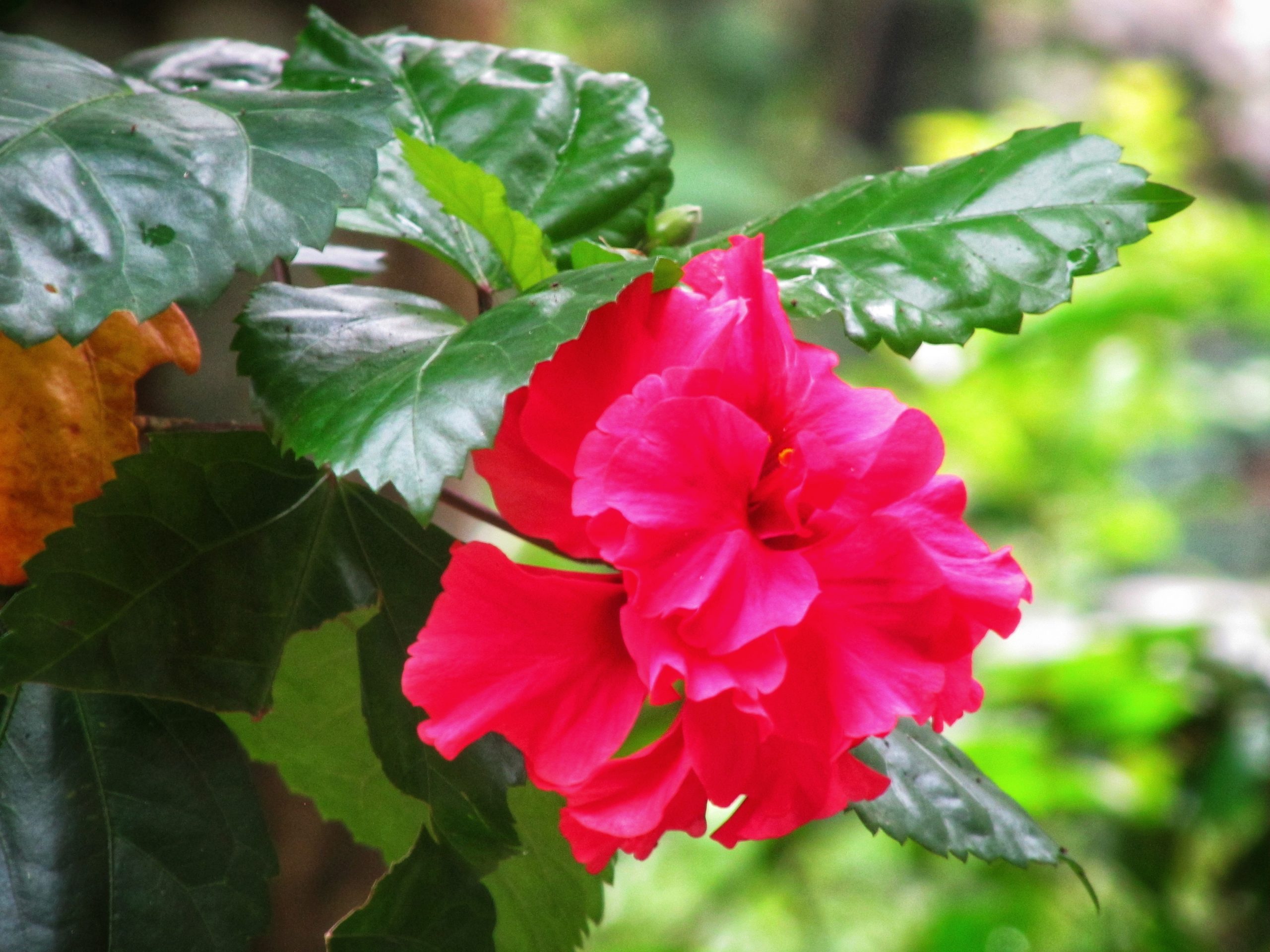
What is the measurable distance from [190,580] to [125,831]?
5.2 inches

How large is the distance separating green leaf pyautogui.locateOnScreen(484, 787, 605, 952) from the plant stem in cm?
14

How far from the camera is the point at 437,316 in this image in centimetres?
50

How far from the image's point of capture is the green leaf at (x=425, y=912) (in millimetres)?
504

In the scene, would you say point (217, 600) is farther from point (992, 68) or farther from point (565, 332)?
point (992, 68)

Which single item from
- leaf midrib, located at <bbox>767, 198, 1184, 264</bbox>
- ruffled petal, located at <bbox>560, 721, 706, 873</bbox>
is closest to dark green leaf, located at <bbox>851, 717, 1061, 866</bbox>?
ruffled petal, located at <bbox>560, 721, 706, 873</bbox>

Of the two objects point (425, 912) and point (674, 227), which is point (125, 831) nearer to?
point (425, 912)

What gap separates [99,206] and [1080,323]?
100 inches

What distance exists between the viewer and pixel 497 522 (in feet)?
1.68

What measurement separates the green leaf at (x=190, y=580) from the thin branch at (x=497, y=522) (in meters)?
0.06

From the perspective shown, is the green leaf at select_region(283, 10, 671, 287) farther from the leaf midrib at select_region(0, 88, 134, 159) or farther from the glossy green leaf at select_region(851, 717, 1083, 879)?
the glossy green leaf at select_region(851, 717, 1083, 879)

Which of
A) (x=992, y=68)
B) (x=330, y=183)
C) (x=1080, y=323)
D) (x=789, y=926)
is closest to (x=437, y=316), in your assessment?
(x=330, y=183)

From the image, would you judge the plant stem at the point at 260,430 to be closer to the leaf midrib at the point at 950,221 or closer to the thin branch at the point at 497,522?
the thin branch at the point at 497,522

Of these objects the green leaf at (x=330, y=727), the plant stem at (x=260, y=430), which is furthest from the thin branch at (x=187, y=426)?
the green leaf at (x=330, y=727)

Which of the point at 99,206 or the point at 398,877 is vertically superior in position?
the point at 99,206
